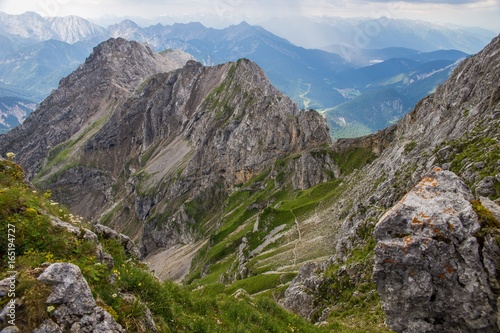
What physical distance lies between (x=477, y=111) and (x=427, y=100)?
3700cm

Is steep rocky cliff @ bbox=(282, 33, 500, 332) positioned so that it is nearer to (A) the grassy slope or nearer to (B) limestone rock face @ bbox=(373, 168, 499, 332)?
(B) limestone rock face @ bbox=(373, 168, 499, 332)

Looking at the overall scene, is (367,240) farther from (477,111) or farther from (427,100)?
(427,100)

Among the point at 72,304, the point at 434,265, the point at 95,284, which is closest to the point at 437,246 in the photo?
the point at 434,265

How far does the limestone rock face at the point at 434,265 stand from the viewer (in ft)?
55.2

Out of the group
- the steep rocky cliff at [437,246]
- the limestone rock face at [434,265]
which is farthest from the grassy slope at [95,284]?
the steep rocky cliff at [437,246]

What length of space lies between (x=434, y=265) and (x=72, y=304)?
16596mm

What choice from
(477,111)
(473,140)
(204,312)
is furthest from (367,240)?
(477,111)

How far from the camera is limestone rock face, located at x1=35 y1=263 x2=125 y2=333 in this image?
10.2 metres

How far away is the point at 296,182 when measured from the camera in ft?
474

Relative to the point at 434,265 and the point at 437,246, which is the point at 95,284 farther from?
the point at 437,246

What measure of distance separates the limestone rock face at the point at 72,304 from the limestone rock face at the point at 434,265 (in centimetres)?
1439

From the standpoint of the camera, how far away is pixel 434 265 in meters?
17.9

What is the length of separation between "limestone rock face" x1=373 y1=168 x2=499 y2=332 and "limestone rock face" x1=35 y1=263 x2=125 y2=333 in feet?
47.2

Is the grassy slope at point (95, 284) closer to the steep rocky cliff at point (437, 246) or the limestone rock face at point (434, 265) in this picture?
the limestone rock face at point (434, 265)
